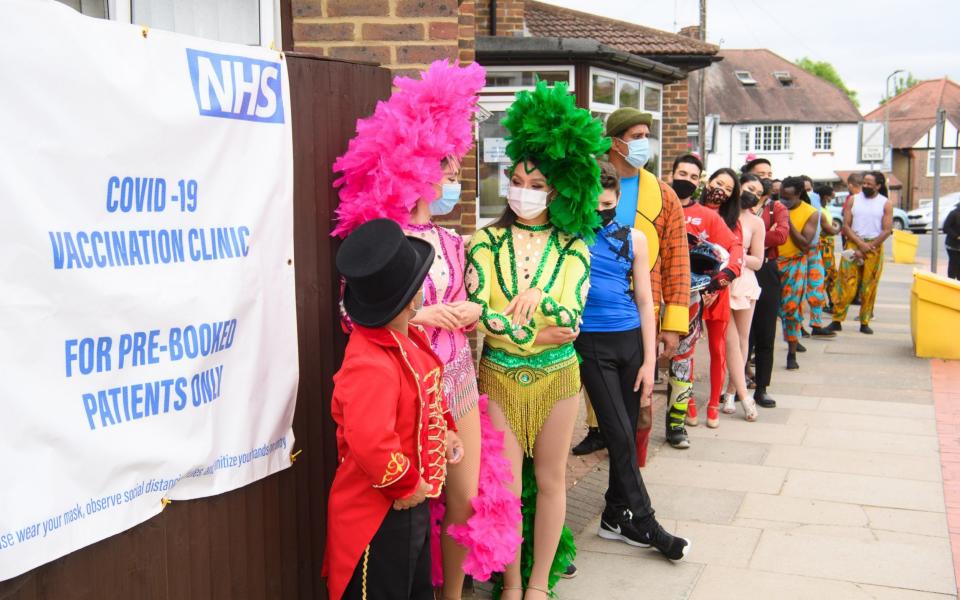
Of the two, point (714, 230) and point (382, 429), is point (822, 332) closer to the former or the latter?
point (714, 230)

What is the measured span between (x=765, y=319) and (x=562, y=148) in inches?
186

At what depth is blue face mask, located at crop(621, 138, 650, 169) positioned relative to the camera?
16.4ft

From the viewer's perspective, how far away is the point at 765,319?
25.9 ft

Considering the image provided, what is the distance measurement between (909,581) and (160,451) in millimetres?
3568

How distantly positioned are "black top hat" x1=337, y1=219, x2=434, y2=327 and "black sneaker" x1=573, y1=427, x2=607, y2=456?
382 centimetres

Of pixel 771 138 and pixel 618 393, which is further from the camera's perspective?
pixel 771 138

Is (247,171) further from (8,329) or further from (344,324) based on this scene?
(8,329)

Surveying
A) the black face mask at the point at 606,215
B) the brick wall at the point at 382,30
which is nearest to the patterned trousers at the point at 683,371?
the black face mask at the point at 606,215

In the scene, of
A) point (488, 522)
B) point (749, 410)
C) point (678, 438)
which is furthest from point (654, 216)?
point (749, 410)

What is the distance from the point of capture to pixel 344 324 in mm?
3438

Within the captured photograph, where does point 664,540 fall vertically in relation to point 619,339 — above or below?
below

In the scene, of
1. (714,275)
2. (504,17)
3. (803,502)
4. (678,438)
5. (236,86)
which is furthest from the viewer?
(504,17)

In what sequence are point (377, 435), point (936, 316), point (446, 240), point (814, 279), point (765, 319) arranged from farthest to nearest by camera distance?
point (814, 279), point (936, 316), point (765, 319), point (446, 240), point (377, 435)

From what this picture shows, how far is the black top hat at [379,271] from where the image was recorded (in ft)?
9.42
